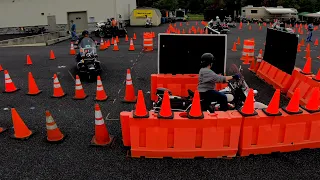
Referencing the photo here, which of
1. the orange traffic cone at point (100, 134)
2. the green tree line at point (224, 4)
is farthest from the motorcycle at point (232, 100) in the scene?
the green tree line at point (224, 4)

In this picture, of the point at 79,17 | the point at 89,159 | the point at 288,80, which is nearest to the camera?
the point at 89,159

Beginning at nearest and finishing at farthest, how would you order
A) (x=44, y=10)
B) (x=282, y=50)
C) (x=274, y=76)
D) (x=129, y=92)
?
(x=129, y=92) < (x=282, y=50) < (x=274, y=76) < (x=44, y=10)

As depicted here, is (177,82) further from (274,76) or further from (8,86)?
(8,86)

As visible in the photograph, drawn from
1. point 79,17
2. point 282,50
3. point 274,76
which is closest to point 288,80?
point 274,76

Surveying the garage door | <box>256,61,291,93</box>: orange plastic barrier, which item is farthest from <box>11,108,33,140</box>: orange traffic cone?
the garage door

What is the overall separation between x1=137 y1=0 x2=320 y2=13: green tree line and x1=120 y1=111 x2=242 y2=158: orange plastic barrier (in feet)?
238

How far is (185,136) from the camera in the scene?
4.83 meters

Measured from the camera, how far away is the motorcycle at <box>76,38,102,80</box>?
10391mm

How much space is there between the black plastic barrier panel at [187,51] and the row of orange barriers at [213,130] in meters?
3.10

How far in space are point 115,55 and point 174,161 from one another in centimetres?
1216

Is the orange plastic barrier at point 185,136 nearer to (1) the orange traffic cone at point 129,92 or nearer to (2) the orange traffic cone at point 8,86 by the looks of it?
(1) the orange traffic cone at point 129,92

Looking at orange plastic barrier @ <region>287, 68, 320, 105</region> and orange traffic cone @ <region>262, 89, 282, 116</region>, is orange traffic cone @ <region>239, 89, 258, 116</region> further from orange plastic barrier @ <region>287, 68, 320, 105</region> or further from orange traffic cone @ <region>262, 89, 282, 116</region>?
orange plastic barrier @ <region>287, 68, 320, 105</region>

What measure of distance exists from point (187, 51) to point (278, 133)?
3649 millimetres

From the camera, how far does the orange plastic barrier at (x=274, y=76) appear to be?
8742 millimetres
